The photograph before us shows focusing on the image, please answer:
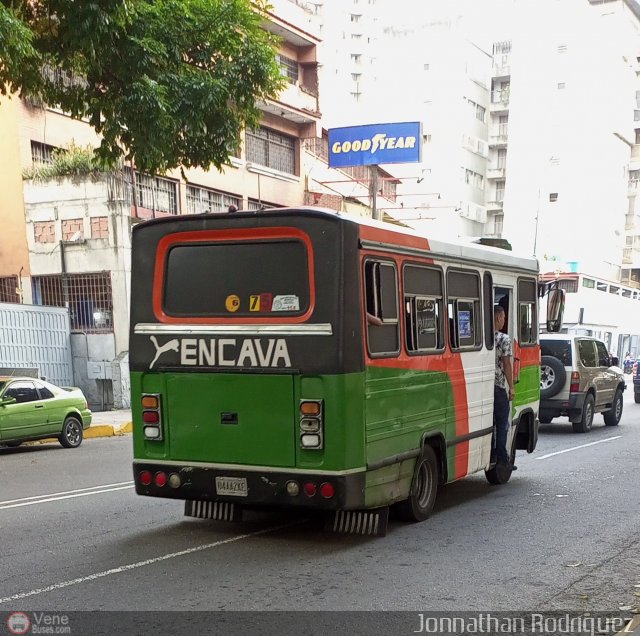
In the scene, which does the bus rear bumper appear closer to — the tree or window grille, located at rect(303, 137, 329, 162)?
the tree

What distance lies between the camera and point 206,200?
1043 inches

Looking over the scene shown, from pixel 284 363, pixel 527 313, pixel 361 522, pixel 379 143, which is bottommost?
pixel 361 522

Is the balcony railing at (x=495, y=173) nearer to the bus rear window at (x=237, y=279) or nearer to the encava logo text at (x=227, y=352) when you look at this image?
the bus rear window at (x=237, y=279)

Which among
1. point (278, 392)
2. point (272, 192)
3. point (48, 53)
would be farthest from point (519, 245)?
point (278, 392)

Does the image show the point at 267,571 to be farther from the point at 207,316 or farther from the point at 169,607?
the point at 207,316

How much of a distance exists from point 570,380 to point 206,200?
45.5 ft

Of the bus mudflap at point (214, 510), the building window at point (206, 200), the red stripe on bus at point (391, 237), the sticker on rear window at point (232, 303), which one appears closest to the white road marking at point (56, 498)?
the bus mudflap at point (214, 510)

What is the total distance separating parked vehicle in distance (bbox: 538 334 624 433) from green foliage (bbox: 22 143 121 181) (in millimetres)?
12036

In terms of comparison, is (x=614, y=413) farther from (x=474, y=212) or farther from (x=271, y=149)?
(x=474, y=212)

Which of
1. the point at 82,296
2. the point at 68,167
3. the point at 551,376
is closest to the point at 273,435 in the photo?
the point at 551,376

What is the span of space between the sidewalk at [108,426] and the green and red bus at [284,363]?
10.4m

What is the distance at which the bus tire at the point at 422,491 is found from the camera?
309 inches

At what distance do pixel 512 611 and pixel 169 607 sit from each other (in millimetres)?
2237

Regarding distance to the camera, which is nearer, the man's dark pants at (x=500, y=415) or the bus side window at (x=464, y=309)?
the bus side window at (x=464, y=309)
